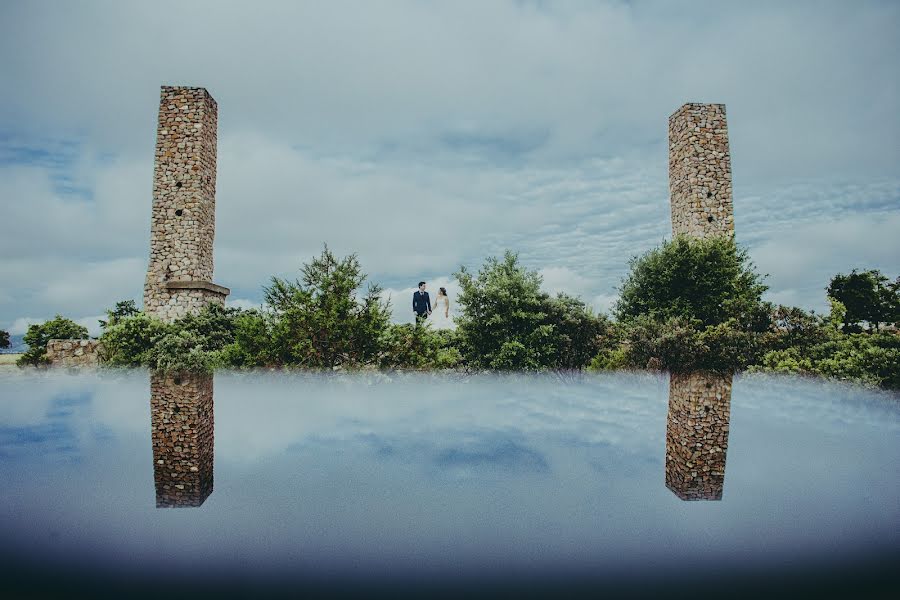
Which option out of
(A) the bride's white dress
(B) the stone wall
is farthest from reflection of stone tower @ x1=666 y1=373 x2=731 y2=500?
(B) the stone wall

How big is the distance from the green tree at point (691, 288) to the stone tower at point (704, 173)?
2223 mm

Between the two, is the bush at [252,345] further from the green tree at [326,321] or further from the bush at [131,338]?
the bush at [131,338]

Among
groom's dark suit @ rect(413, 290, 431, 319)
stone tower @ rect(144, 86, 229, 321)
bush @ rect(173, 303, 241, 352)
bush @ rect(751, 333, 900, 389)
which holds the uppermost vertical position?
stone tower @ rect(144, 86, 229, 321)

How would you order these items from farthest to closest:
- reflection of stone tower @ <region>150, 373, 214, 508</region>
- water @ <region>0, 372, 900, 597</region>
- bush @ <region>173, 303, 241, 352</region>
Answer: bush @ <region>173, 303, 241, 352</region> < reflection of stone tower @ <region>150, 373, 214, 508</region> < water @ <region>0, 372, 900, 597</region>

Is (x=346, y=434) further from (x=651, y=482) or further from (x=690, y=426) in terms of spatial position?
(x=690, y=426)

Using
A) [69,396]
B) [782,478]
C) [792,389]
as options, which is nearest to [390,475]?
[782,478]

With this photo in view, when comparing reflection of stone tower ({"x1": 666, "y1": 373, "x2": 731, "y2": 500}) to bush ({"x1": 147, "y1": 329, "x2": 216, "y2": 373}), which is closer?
reflection of stone tower ({"x1": 666, "y1": 373, "x2": 731, "y2": 500})

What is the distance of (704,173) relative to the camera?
1612 cm

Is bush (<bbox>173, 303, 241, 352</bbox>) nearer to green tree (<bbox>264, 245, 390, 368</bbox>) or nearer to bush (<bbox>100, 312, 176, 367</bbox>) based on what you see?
bush (<bbox>100, 312, 176, 367</bbox>)

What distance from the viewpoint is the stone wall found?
1327cm

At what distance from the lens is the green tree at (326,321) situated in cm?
870

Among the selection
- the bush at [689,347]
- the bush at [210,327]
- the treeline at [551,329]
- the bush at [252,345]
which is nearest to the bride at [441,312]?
the treeline at [551,329]

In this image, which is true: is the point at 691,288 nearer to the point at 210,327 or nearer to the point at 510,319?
the point at 510,319

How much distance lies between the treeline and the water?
3.28 metres
